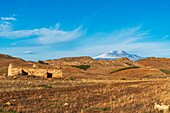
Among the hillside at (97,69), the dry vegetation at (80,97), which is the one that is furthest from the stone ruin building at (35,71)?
the dry vegetation at (80,97)

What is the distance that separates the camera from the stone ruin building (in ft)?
94.1

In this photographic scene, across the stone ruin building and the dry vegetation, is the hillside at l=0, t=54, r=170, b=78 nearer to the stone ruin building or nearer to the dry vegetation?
the stone ruin building

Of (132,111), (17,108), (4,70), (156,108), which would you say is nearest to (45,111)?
(17,108)

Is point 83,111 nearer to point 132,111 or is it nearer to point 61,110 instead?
point 61,110

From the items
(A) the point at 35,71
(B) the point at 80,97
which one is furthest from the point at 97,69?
(B) the point at 80,97

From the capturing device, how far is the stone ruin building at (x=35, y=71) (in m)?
28.7

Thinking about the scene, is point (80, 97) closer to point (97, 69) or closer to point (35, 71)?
point (35, 71)

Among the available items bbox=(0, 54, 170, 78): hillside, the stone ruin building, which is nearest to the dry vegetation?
the stone ruin building

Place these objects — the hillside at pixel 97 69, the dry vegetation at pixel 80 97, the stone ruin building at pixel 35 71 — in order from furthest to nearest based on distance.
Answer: the hillside at pixel 97 69 → the stone ruin building at pixel 35 71 → the dry vegetation at pixel 80 97

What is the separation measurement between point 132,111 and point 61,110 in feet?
11.1

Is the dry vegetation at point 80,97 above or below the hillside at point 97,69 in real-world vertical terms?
below

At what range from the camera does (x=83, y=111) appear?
808 cm

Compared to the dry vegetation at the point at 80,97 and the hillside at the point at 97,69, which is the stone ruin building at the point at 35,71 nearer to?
the hillside at the point at 97,69

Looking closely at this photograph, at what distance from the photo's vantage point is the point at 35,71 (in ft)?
95.9
